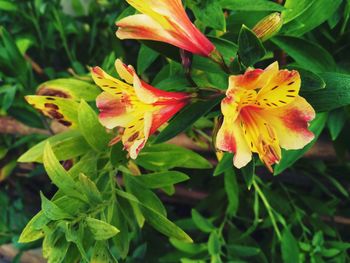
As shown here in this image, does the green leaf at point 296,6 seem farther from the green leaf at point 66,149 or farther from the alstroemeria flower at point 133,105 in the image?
the green leaf at point 66,149

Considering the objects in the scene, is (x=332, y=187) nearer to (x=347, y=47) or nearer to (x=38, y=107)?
(x=347, y=47)

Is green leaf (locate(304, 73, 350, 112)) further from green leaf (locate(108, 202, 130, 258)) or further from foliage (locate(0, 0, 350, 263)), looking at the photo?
green leaf (locate(108, 202, 130, 258))

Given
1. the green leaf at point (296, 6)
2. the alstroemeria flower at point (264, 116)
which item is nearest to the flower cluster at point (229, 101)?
the alstroemeria flower at point (264, 116)

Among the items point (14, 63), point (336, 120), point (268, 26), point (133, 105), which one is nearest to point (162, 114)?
point (133, 105)

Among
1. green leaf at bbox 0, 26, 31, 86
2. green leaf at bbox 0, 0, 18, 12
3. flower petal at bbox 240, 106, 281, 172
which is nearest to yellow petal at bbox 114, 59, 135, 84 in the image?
flower petal at bbox 240, 106, 281, 172

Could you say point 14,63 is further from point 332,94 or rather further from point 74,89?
point 332,94

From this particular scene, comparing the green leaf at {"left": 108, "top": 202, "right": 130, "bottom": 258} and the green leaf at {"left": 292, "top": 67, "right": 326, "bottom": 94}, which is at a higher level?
the green leaf at {"left": 292, "top": 67, "right": 326, "bottom": 94}

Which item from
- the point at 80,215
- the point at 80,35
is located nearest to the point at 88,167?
the point at 80,215
